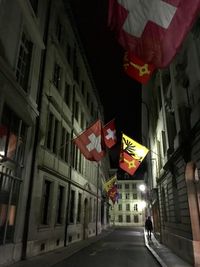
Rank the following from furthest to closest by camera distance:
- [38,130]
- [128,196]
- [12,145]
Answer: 1. [128,196]
2. [38,130]
3. [12,145]

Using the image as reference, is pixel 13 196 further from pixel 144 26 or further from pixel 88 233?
pixel 88 233

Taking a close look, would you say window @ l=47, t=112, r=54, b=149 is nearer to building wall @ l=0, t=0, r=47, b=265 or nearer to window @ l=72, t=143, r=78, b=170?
building wall @ l=0, t=0, r=47, b=265

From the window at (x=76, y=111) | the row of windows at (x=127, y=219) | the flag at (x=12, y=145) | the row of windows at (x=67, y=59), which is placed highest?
the row of windows at (x=67, y=59)

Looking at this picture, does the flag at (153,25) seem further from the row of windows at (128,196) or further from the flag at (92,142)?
the row of windows at (128,196)

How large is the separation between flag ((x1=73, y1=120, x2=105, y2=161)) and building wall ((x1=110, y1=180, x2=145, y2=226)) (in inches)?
A: 2834

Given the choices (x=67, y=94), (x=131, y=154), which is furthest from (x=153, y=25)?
(x=67, y=94)

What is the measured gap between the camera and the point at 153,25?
19.8 ft

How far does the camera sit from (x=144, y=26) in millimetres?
6215

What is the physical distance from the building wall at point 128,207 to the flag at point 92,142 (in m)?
72.0

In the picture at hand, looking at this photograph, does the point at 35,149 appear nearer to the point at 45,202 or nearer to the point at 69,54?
the point at 45,202

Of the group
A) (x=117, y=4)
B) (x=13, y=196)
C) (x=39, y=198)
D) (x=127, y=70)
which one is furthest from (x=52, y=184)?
(x=117, y=4)

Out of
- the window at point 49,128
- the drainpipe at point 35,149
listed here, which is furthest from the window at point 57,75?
the window at point 49,128

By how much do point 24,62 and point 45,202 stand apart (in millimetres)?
9030

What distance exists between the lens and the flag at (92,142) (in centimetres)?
1548
